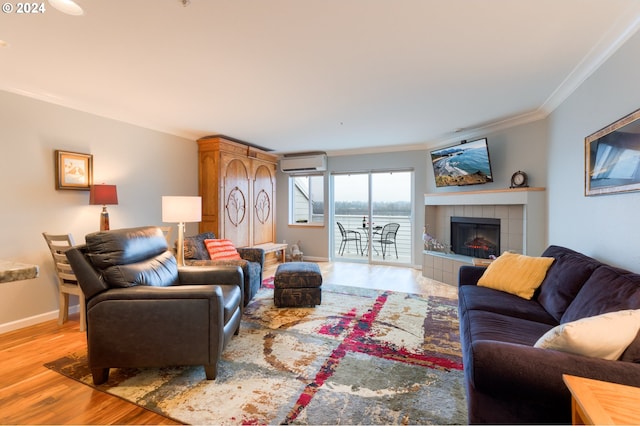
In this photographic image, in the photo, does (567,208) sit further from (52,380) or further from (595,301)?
(52,380)

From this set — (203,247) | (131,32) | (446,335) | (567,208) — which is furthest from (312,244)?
(131,32)

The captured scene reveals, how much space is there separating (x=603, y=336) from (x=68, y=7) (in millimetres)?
3117

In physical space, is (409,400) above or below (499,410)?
below

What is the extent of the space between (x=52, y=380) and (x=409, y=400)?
92.3 inches

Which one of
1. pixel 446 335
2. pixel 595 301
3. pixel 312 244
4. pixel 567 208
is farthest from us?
pixel 312 244

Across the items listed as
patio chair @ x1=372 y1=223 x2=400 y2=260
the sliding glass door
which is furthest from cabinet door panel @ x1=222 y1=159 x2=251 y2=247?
patio chair @ x1=372 y1=223 x2=400 y2=260

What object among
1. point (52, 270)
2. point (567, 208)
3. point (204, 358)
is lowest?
point (204, 358)

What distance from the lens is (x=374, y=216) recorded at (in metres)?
5.92

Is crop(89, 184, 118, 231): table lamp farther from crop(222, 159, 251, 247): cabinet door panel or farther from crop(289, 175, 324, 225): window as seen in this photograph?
crop(289, 175, 324, 225): window

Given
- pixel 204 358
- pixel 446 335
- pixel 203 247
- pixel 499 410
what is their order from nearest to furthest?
pixel 499 410 < pixel 204 358 < pixel 446 335 < pixel 203 247

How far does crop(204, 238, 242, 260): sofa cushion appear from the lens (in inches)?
136

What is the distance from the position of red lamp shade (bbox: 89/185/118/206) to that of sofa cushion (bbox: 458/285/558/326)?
3757mm

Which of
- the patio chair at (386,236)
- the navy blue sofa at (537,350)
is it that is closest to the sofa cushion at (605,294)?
the navy blue sofa at (537,350)

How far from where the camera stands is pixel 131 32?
1.92m
